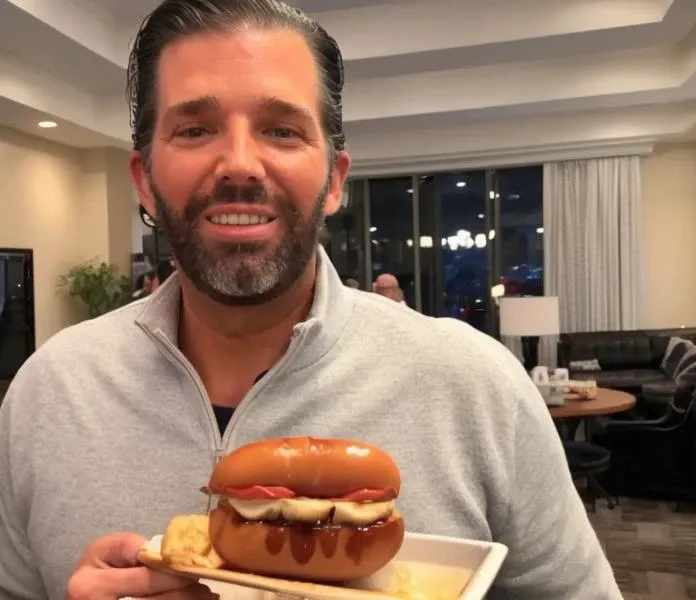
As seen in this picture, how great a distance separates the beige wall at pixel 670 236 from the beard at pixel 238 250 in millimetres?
9216

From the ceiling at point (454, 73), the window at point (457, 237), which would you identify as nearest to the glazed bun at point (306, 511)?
the ceiling at point (454, 73)

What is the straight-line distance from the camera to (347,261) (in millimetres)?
10516

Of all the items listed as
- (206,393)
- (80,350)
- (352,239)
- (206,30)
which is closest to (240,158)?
(206,30)

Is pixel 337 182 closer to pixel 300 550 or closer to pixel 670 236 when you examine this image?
pixel 300 550

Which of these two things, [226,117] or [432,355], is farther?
[432,355]

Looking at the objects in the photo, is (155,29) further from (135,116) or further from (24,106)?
(24,106)

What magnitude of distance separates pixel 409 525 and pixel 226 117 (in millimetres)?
552

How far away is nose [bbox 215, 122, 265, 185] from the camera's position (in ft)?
2.90

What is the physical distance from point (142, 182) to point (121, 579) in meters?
0.56

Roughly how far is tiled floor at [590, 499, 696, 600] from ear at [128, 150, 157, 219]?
3.67 metres

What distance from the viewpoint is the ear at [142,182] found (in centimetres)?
99

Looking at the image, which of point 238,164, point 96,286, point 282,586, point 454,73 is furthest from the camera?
point 96,286

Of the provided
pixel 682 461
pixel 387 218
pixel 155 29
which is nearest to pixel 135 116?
pixel 155 29

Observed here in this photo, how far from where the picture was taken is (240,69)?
3.03 ft
